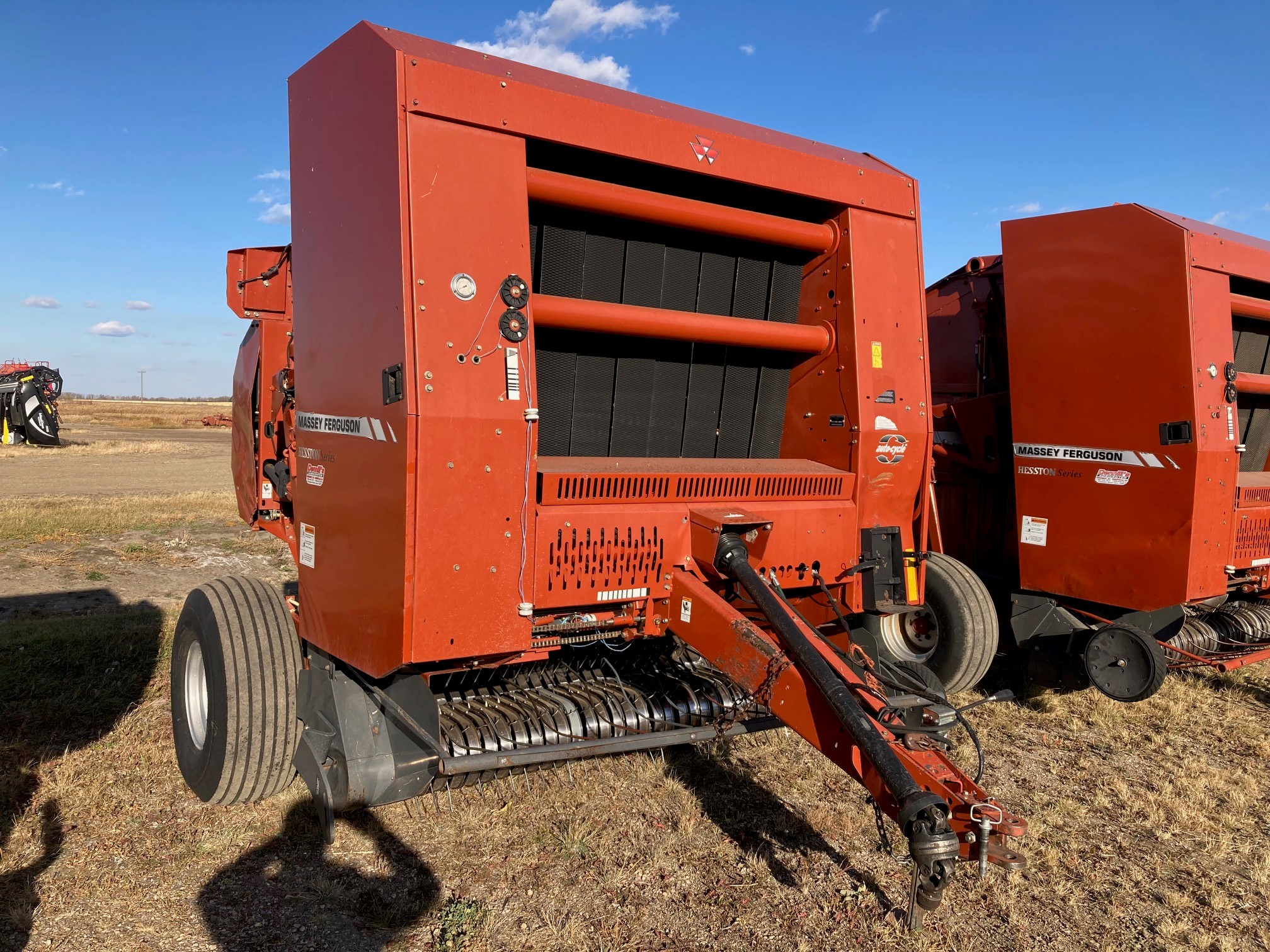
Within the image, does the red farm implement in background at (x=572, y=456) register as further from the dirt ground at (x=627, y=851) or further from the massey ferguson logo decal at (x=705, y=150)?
the dirt ground at (x=627, y=851)

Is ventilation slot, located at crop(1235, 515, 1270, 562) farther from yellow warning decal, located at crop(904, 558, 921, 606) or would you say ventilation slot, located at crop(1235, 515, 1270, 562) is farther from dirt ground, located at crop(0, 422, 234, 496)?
dirt ground, located at crop(0, 422, 234, 496)

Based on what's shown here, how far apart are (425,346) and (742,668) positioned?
59.9 inches

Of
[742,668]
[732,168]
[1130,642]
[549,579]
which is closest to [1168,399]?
[1130,642]

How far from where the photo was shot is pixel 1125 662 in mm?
4719

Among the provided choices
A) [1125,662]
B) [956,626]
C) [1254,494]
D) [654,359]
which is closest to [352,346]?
[654,359]

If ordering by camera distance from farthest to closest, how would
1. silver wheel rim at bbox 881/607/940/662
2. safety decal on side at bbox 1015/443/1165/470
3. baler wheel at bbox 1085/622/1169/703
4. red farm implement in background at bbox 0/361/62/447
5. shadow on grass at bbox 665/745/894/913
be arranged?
red farm implement in background at bbox 0/361/62/447 → silver wheel rim at bbox 881/607/940/662 → safety decal on side at bbox 1015/443/1165/470 → baler wheel at bbox 1085/622/1169/703 → shadow on grass at bbox 665/745/894/913

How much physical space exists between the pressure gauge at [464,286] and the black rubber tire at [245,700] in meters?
1.76

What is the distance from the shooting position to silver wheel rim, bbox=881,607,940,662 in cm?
528

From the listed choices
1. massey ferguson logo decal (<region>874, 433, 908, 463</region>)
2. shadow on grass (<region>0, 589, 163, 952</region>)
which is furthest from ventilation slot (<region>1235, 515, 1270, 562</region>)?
shadow on grass (<region>0, 589, 163, 952</region>)

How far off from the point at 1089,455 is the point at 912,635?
1.48m

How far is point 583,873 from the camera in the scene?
326cm

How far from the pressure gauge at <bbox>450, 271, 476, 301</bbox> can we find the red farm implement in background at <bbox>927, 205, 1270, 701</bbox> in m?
3.74

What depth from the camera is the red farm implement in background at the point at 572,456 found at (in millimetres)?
2895

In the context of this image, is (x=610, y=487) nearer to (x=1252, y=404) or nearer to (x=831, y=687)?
(x=831, y=687)
